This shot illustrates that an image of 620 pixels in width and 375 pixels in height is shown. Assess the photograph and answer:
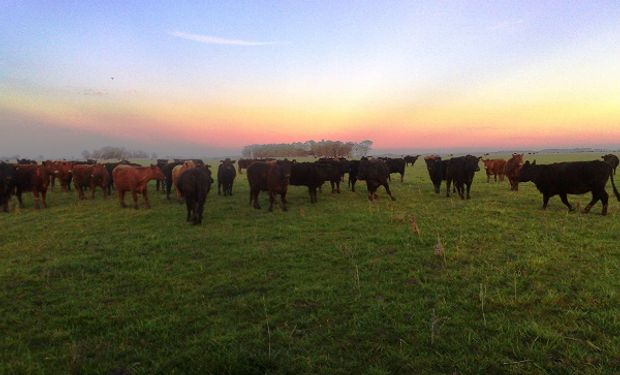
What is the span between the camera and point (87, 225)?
396 inches

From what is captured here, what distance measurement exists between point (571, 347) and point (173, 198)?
15.2 meters

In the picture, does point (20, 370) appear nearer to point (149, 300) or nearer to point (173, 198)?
point (149, 300)

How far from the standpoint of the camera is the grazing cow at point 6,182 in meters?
12.8

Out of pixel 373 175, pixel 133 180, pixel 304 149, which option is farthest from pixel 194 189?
pixel 304 149

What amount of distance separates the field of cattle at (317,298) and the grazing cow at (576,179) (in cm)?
113

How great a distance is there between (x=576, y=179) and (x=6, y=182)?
2073 centimetres

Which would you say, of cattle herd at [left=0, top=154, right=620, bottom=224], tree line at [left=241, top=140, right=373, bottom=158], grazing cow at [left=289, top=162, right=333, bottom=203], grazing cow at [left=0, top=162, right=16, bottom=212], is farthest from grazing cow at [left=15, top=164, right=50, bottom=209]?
tree line at [left=241, top=140, right=373, bottom=158]

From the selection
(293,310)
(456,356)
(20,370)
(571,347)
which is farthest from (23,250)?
(571,347)

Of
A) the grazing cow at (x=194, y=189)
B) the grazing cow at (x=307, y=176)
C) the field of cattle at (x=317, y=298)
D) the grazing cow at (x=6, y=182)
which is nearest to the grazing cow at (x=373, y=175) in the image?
the grazing cow at (x=307, y=176)

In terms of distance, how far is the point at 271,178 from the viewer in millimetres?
11992

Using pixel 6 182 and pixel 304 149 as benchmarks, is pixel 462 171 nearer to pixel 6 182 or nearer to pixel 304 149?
pixel 6 182

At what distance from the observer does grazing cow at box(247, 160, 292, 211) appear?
11977 millimetres

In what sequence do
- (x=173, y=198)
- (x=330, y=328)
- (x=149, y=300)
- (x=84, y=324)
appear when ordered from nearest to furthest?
(x=330, y=328)
(x=84, y=324)
(x=149, y=300)
(x=173, y=198)

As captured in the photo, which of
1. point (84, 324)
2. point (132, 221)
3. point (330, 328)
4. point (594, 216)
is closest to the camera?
point (330, 328)
